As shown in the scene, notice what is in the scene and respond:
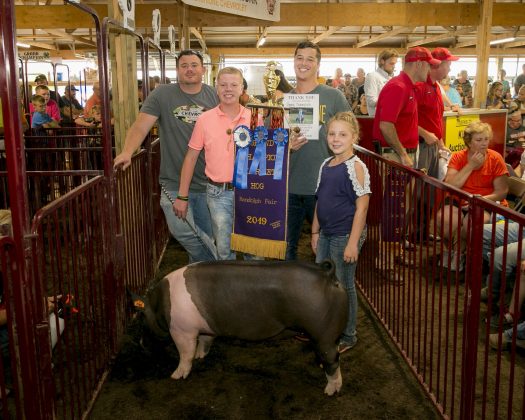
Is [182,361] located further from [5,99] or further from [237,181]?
[5,99]

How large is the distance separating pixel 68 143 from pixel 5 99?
6.07 meters

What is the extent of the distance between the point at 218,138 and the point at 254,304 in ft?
3.65

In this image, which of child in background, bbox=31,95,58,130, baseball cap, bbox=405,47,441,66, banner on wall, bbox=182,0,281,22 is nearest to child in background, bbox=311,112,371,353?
baseball cap, bbox=405,47,441,66

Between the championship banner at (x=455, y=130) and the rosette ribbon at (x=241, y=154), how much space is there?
4165 millimetres

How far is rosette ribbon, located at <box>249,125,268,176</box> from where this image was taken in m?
3.33

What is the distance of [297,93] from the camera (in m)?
3.57

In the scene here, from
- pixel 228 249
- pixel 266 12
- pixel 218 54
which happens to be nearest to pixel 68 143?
pixel 266 12

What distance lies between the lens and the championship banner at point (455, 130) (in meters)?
6.80

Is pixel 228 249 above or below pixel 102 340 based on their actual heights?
above

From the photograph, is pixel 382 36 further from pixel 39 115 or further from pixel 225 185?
pixel 225 185

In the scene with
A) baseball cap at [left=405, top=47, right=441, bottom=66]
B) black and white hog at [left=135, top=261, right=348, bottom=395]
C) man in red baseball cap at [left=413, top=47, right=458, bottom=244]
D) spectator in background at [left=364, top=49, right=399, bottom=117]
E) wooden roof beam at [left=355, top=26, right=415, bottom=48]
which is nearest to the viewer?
black and white hog at [left=135, top=261, right=348, bottom=395]

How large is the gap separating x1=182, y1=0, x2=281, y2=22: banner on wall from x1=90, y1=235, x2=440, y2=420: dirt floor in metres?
3.20

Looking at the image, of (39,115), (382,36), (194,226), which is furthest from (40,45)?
(194,226)

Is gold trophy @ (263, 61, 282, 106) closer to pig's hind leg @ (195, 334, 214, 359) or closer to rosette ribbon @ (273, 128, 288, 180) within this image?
rosette ribbon @ (273, 128, 288, 180)
